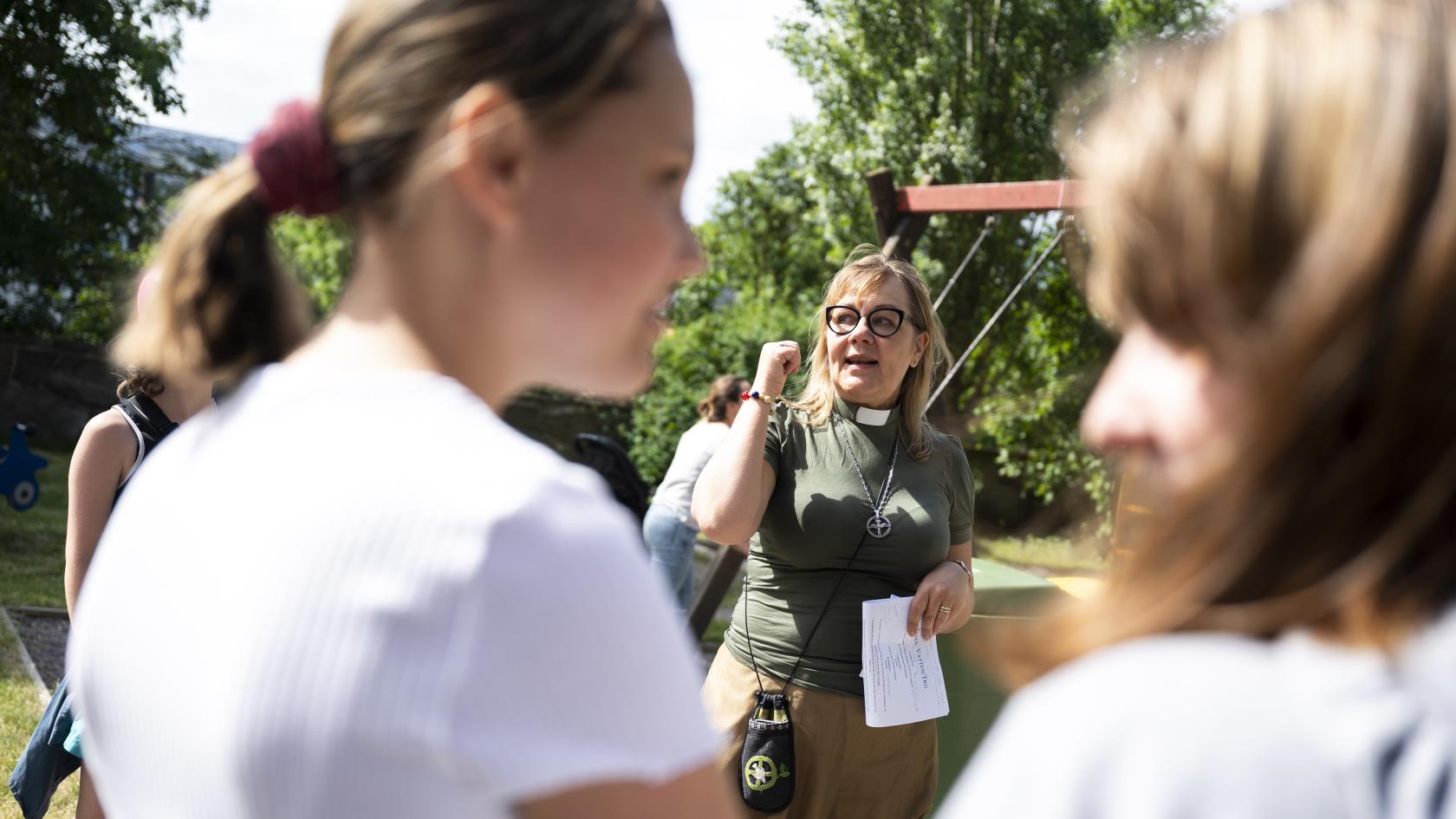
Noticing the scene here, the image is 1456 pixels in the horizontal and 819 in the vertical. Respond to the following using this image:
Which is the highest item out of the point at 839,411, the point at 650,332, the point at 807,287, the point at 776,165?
the point at 650,332

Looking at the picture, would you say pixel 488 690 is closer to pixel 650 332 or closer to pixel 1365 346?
pixel 650 332

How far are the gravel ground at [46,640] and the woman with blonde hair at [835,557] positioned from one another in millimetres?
4099

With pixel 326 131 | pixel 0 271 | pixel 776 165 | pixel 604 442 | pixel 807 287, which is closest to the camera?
pixel 326 131

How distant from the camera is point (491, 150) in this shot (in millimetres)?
789

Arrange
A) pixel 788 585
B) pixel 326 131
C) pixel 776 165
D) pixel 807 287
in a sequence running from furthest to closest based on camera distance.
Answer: pixel 776 165 < pixel 807 287 < pixel 788 585 < pixel 326 131

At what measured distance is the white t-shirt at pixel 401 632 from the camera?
66 cm

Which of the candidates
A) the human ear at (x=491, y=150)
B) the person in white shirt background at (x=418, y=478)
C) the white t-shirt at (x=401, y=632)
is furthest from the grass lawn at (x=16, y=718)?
the human ear at (x=491, y=150)

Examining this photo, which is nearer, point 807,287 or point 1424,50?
point 1424,50

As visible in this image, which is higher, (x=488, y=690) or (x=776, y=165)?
(x=488, y=690)

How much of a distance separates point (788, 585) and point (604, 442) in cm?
528

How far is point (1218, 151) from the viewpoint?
661mm

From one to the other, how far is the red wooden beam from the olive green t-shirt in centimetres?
259

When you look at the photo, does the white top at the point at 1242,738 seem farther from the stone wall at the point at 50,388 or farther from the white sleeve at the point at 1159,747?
the stone wall at the point at 50,388

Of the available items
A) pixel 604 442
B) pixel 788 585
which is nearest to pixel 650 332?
pixel 788 585
